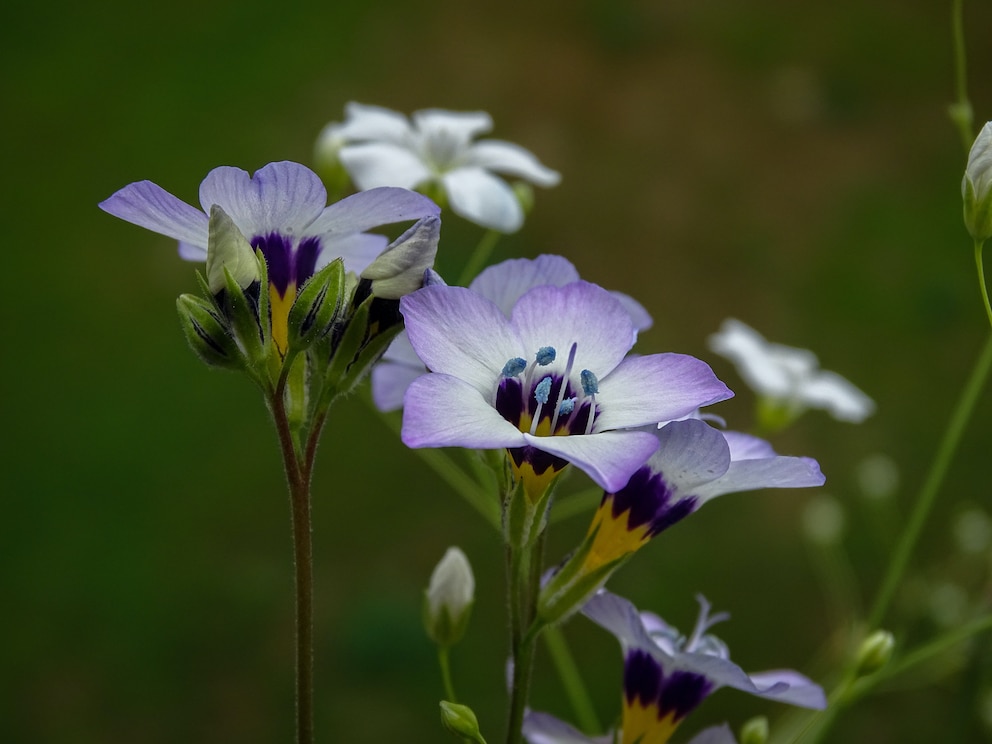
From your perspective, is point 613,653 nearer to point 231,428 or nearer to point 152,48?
point 231,428

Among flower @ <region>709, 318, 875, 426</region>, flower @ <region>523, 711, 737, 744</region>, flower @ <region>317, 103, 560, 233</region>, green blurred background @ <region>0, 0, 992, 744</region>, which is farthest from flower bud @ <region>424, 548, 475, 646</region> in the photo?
green blurred background @ <region>0, 0, 992, 744</region>

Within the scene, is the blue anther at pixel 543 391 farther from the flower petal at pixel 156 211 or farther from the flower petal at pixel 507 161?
the flower petal at pixel 507 161

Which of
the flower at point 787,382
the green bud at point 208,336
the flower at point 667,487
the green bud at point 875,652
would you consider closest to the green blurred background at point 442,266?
the flower at point 787,382

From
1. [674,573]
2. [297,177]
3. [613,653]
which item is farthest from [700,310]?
[297,177]

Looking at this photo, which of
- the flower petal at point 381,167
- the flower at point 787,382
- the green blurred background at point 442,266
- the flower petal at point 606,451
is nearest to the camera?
the flower petal at point 606,451

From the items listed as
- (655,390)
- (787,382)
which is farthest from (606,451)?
(787,382)

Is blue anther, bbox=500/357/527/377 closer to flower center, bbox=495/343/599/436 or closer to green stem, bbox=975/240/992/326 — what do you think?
flower center, bbox=495/343/599/436

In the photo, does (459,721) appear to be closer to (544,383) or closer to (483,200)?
(544,383)

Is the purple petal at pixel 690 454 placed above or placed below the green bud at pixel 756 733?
above
